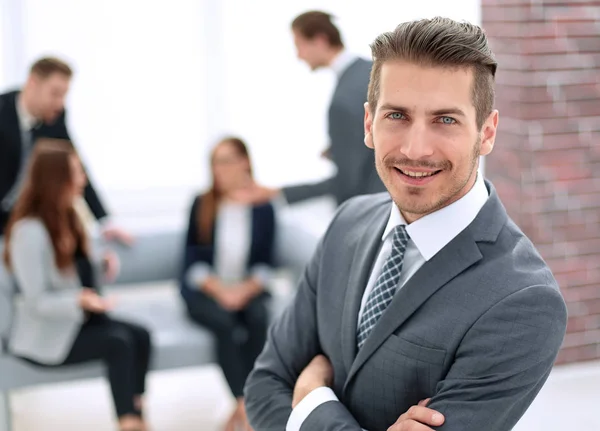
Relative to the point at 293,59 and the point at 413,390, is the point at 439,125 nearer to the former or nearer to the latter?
the point at 413,390

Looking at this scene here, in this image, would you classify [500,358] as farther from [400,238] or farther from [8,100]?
[8,100]

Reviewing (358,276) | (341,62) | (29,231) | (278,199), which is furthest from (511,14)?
(358,276)

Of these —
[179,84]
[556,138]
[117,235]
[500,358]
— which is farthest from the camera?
[179,84]

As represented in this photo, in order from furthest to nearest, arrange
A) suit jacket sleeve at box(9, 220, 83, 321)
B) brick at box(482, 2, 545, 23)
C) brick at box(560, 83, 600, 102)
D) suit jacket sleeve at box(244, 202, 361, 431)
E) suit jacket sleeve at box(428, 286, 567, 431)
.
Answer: brick at box(560, 83, 600, 102), brick at box(482, 2, 545, 23), suit jacket sleeve at box(9, 220, 83, 321), suit jacket sleeve at box(244, 202, 361, 431), suit jacket sleeve at box(428, 286, 567, 431)

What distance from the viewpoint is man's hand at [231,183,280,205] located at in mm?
4020

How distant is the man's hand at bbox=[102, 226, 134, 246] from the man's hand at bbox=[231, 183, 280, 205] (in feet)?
1.96

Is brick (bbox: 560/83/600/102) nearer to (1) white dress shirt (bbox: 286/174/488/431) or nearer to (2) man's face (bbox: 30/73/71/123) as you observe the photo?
(2) man's face (bbox: 30/73/71/123)

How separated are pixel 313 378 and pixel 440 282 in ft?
1.15

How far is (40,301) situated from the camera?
3.49 m

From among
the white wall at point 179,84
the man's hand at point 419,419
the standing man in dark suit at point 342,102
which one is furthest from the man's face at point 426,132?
the white wall at point 179,84

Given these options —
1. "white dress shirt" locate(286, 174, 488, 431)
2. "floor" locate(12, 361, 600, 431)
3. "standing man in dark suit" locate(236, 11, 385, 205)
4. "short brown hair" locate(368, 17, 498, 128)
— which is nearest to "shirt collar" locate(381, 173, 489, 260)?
"white dress shirt" locate(286, 174, 488, 431)

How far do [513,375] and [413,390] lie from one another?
180 millimetres

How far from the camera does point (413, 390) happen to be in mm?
1440

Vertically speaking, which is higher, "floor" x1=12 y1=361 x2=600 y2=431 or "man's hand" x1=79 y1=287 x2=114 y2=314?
"man's hand" x1=79 y1=287 x2=114 y2=314
